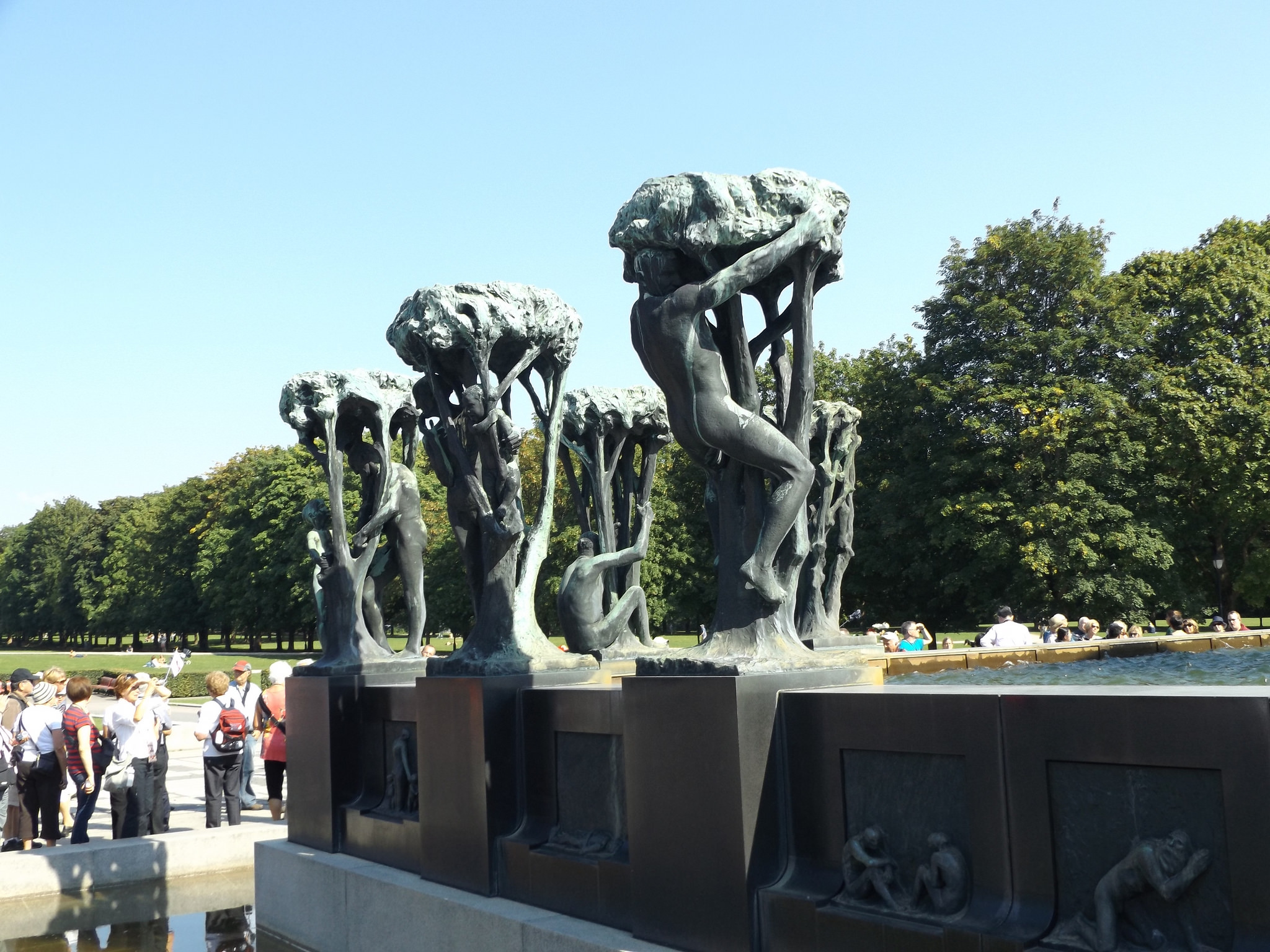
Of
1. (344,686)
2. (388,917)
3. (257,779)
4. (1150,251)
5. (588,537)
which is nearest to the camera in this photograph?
(388,917)

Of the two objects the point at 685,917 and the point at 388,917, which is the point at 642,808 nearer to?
the point at 685,917

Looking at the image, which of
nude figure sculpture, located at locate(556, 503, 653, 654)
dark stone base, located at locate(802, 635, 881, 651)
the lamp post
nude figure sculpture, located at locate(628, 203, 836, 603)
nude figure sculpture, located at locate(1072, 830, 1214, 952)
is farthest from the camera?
the lamp post

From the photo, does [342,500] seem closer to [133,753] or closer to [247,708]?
[133,753]

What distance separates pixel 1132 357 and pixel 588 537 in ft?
82.5

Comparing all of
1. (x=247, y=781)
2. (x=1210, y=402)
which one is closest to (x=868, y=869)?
(x=247, y=781)

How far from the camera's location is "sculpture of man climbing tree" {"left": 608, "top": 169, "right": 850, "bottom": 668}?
17.1 feet

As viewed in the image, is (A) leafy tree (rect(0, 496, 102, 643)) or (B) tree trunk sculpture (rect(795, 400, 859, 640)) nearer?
(B) tree trunk sculpture (rect(795, 400, 859, 640))

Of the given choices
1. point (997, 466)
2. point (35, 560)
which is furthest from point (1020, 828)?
point (35, 560)

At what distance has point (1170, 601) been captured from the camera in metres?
29.0

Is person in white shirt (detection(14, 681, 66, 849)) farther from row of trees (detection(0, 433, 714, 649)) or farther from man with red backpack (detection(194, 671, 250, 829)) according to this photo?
row of trees (detection(0, 433, 714, 649))

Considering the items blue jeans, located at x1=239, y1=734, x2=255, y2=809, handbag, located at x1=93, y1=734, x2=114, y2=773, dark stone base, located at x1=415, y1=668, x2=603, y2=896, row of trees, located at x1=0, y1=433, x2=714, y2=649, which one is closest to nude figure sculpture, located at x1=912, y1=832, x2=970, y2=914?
dark stone base, located at x1=415, y1=668, x2=603, y2=896

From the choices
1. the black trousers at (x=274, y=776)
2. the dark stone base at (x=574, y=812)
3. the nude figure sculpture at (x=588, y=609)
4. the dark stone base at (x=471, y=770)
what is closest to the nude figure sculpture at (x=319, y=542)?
the nude figure sculpture at (x=588, y=609)

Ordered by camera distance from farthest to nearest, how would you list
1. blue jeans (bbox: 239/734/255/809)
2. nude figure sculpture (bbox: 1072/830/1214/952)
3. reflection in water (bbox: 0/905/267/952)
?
blue jeans (bbox: 239/734/255/809), reflection in water (bbox: 0/905/267/952), nude figure sculpture (bbox: 1072/830/1214/952)

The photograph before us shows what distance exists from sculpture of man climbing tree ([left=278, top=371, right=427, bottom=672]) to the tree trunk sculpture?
15.9 ft
